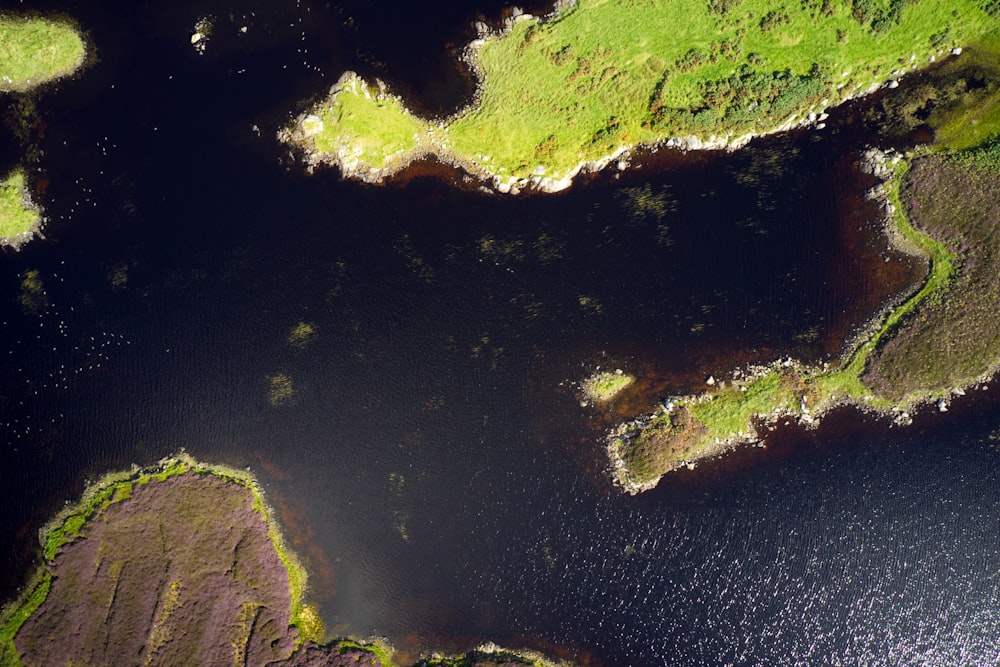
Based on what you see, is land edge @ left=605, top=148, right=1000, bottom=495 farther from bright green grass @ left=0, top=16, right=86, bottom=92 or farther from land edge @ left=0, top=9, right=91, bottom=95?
bright green grass @ left=0, top=16, right=86, bottom=92

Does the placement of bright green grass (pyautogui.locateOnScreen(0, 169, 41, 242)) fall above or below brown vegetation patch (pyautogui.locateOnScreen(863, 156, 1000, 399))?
above

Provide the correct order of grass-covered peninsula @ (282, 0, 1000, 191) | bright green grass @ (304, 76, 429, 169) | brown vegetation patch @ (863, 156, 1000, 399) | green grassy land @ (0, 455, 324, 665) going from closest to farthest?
grass-covered peninsula @ (282, 0, 1000, 191), brown vegetation patch @ (863, 156, 1000, 399), bright green grass @ (304, 76, 429, 169), green grassy land @ (0, 455, 324, 665)

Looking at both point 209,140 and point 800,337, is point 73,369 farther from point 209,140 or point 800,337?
point 800,337

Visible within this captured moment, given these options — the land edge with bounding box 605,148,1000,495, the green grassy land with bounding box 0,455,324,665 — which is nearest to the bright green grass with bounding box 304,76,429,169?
the green grassy land with bounding box 0,455,324,665

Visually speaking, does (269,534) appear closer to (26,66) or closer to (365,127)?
(365,127)

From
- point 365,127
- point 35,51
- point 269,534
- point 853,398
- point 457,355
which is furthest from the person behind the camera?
point 269,534

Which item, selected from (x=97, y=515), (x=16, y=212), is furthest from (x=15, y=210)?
(x=97, y=515)
